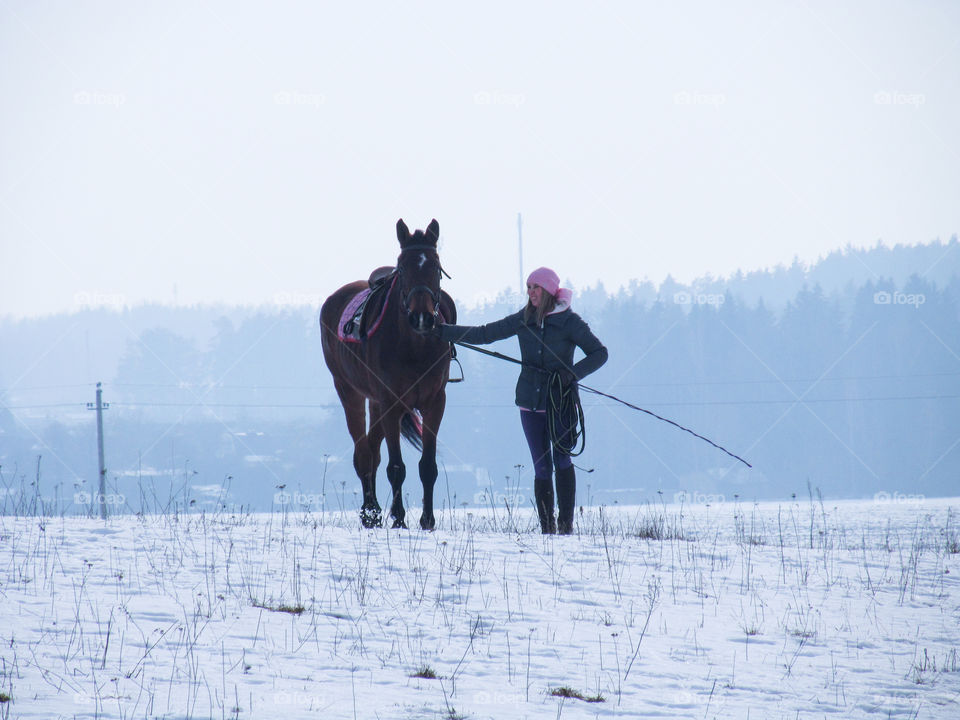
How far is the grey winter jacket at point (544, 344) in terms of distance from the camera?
8.12 meters

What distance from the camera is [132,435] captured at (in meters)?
99.0

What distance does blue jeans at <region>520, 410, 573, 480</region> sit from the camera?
814cm

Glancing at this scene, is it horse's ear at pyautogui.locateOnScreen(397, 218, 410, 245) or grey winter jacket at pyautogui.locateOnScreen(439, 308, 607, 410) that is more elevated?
horse's ear at pyautogui.locateOnScreen(397, 218, 410, 245)

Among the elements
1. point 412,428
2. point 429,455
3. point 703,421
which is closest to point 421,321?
point 429,455

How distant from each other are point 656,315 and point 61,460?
6289cm

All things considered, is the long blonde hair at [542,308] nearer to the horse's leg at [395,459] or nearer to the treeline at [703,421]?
the horse's leg at [395,459]

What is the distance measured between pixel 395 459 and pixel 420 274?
1822 millimetres

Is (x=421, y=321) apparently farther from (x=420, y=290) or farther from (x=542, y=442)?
(x=542, y=442)

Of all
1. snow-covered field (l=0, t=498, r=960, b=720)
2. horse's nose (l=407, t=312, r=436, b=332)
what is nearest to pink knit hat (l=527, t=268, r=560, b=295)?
horse's nose (l=407, t=312, r=436, b=332)

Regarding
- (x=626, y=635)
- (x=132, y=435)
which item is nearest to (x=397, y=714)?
(x=626, y=635)

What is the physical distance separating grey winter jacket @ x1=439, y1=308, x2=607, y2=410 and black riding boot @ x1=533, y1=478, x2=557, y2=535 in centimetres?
76

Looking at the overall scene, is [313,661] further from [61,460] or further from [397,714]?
[61,460]

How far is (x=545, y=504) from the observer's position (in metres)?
8.44

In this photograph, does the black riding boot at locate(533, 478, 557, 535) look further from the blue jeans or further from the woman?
the blue jeans
